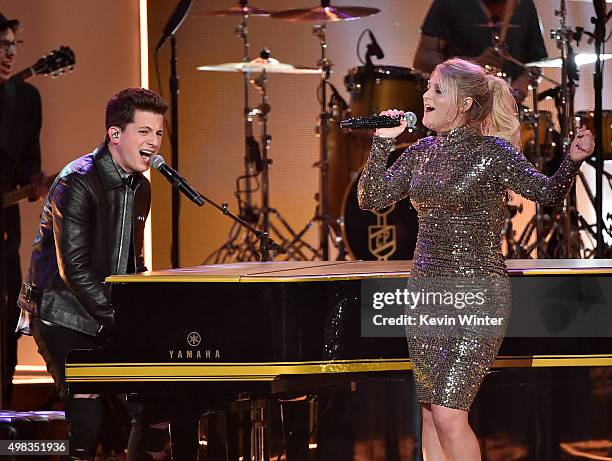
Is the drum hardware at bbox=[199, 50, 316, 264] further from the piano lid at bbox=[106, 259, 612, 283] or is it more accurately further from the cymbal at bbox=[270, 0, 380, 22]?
the piano lid at bbox=[106, 259, 612, 283]

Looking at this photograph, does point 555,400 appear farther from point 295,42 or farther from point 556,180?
point 295,42

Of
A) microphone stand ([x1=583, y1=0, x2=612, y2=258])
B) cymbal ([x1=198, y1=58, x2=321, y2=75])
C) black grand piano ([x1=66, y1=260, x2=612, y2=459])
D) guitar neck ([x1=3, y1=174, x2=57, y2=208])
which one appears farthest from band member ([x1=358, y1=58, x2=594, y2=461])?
cymbal ([x1=198, y1=58, x2=321, y2=75])

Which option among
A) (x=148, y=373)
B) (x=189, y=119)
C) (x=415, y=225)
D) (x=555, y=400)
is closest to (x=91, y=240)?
(x=148, y=373)

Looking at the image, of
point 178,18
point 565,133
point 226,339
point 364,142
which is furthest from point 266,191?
point 226,339

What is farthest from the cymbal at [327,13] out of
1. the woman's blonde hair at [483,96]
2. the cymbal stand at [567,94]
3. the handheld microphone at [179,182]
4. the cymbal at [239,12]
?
the woman's blonde hair at [483,96]

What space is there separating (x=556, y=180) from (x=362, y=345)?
0.81 m

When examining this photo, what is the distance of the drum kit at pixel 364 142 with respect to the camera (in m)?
7.00

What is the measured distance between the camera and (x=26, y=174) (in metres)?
6.32

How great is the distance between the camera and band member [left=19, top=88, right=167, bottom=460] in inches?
154

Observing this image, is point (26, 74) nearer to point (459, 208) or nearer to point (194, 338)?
point (194, 338)

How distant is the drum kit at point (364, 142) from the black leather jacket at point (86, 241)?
3174mm

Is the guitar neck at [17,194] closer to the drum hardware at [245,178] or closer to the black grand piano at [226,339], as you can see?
the drum hardware at [245,178]

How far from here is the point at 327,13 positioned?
283 inches

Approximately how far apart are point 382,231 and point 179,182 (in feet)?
11.9
